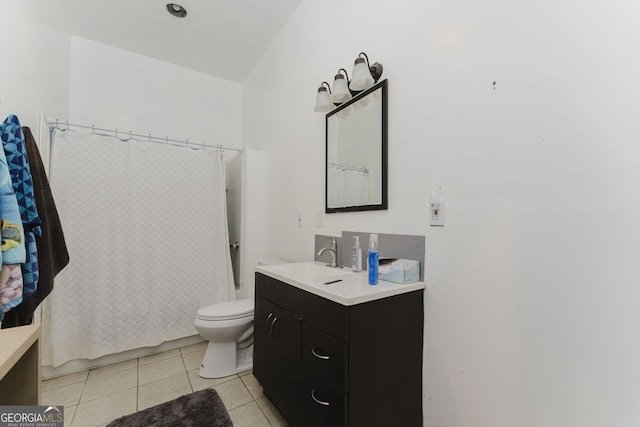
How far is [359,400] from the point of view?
986 millimetres

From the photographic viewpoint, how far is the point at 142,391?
1704 mm

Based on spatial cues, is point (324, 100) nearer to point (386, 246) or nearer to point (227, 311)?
point (386, 246)

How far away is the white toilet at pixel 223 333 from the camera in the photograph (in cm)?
180

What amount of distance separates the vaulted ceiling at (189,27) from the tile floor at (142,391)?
109 inches

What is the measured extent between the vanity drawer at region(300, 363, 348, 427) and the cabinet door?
0.06m

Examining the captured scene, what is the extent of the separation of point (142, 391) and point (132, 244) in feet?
3.41

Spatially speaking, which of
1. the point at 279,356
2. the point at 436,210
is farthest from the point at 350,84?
the point at 279,356

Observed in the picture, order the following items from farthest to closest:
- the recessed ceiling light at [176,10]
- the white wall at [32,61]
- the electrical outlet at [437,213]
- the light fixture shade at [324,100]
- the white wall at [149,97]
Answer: the white wall at [149,97] < the recessed ceiling light at [176,10] < the light fixture shade at [324,100] < the white wall at [32,61] < the electrical outlet at [437,213]

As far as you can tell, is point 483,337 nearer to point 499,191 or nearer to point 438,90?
point 499,191

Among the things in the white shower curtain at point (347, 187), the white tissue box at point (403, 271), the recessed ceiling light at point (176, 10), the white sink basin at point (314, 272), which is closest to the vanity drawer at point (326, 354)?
the white sink basin at point (314, 272)

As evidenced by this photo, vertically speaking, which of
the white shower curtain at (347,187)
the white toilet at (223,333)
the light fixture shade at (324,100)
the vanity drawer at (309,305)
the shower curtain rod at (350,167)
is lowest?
the white toilet at (223,333)

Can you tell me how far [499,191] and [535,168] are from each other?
124 millimetres

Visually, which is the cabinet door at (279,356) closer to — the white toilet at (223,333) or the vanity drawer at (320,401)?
the vanity drawer at (320,401)

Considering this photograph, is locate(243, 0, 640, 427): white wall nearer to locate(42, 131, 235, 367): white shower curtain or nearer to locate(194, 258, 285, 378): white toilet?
locate(194, 258, 285, 378): white toilet
